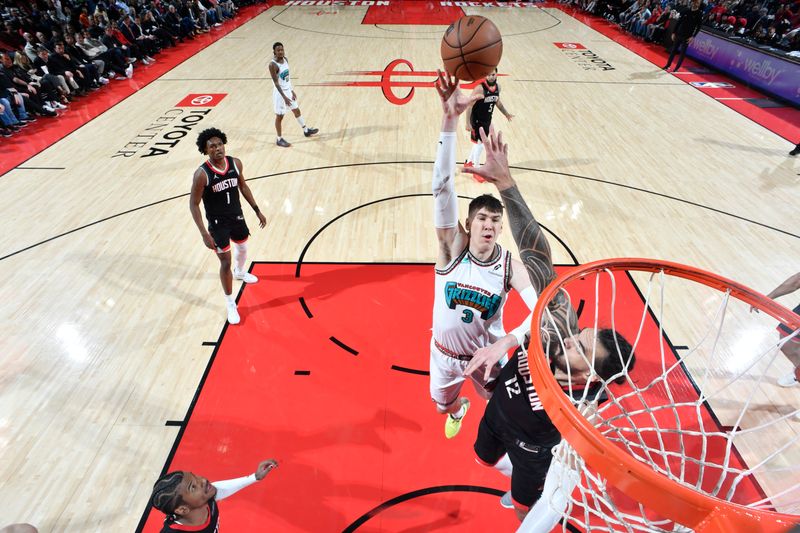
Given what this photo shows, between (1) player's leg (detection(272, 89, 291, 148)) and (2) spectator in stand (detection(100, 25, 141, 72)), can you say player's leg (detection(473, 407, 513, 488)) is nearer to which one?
(1) player's leg (detection(272, 89, 291, 148))

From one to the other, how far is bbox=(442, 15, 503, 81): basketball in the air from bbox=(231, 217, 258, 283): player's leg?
238 cm

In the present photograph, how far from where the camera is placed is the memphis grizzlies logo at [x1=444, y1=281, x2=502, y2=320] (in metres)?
2.63

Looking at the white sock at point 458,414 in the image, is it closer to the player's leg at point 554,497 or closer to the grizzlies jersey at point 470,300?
Answer: the grizzlies jersey at point 470,300

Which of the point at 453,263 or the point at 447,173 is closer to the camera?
the point at 447,173

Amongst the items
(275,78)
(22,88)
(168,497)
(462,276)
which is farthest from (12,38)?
(462,276)

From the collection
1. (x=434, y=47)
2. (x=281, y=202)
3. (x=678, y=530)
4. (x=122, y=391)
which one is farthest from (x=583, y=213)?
(x=434, y=47)

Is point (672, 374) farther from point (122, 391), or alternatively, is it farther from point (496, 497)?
point (122, 391)

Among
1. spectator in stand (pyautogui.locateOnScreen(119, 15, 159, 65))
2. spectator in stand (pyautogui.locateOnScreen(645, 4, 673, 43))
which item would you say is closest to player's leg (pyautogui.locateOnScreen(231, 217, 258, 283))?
spectator in stand (pyautogui.locateOnScreen(119, 15, 159, 65))

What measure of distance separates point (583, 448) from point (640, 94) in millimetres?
11274

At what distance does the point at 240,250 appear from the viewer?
4.57 m

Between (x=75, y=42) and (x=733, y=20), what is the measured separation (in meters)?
18.1

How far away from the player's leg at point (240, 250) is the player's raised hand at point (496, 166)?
2.88 meters

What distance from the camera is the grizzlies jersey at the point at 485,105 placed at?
602cm

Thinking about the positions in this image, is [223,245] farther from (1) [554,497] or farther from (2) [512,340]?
(1) [554,497]
